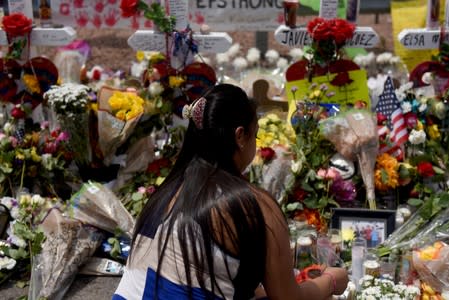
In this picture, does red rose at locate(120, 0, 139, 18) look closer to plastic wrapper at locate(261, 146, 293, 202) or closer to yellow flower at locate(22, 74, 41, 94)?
yellow flower at locate(22, 74, 41, 94)

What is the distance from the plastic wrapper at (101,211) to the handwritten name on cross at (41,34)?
4.11ft

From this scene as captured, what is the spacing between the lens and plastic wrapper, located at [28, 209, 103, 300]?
3.34 meters

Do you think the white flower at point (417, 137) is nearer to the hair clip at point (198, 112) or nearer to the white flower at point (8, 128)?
the hair clip at point (198, 112)

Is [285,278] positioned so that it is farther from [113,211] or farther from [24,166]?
[24,166]

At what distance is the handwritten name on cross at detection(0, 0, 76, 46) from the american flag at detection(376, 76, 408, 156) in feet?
6.43

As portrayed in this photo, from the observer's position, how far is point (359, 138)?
375 cm

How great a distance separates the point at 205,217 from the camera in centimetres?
207

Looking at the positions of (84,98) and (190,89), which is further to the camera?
(190,89)

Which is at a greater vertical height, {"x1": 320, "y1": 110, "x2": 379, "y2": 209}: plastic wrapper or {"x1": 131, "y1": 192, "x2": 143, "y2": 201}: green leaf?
{"x1": 320, "y1": 110, "x2": 379, "y2": 209}: plastic wrapper

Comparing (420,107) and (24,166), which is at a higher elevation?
(420,107)

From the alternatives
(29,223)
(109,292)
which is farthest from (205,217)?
(29,223)

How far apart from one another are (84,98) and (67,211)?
62 cm

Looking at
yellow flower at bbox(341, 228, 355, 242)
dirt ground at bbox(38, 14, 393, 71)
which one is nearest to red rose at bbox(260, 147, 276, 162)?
yellow flower at bbox(341, 228, 355, 242)

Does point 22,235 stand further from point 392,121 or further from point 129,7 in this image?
point 392,121
